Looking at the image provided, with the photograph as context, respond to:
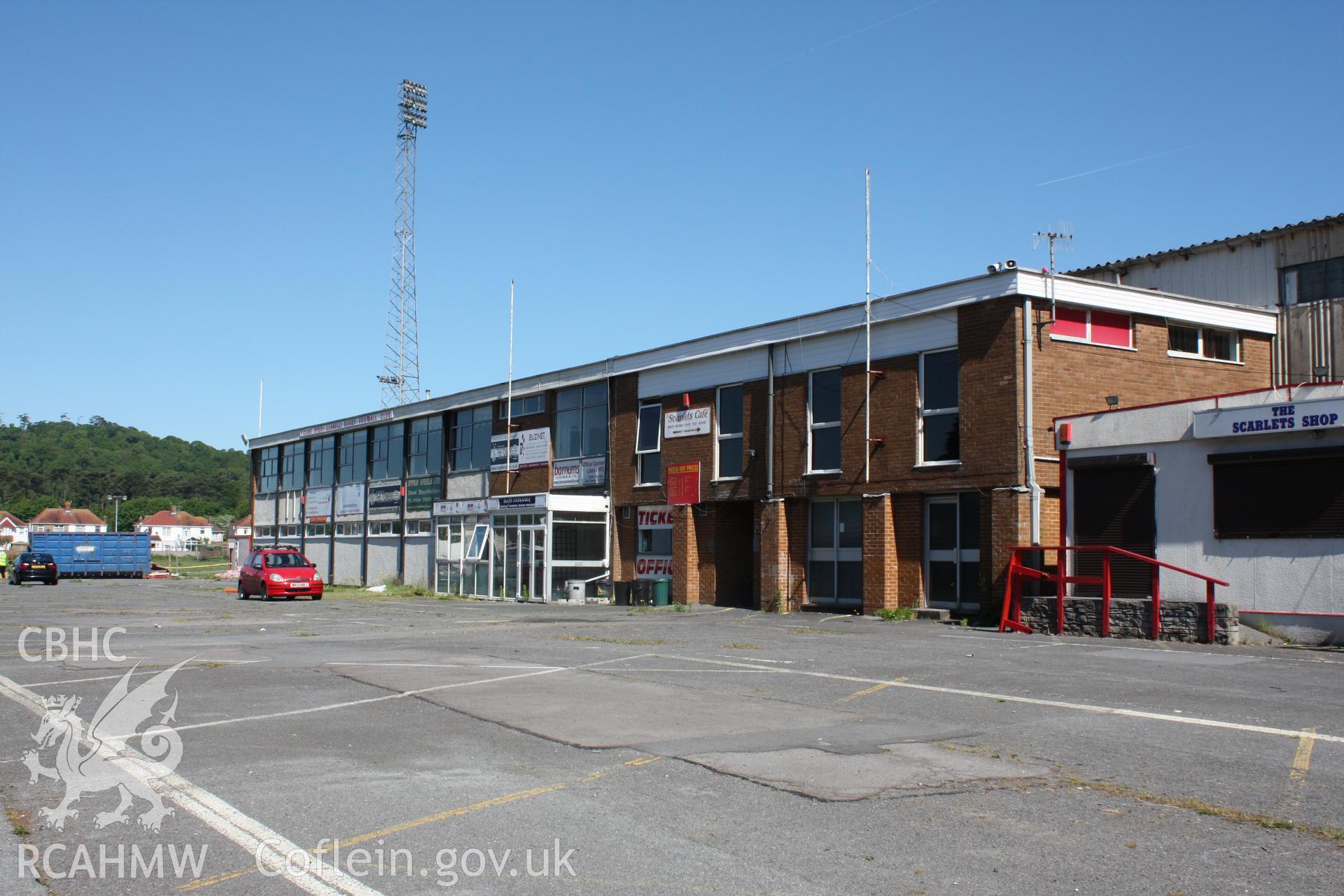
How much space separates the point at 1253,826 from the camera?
6.42m

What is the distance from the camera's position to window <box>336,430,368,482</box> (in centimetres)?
5141

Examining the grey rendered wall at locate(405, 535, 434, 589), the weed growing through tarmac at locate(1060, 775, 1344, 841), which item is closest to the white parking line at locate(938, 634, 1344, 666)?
the weed growing through tarmac at locate(1060, 775, 1344, 841)

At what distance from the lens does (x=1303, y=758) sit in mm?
8312

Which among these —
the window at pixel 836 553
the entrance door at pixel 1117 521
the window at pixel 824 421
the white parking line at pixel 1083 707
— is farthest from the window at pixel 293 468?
the white parking line at pixel 1083 707

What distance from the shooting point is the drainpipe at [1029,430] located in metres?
22.8

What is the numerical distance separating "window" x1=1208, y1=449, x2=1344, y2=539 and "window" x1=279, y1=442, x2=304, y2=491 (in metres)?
47.9

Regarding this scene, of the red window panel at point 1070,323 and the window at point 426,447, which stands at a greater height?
the red window panel at point 1070,323

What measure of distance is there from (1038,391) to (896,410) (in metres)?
3.64

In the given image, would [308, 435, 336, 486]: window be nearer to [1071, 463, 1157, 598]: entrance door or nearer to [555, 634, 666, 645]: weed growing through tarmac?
[555, 634, 666, 645]: weed growing through tarmac

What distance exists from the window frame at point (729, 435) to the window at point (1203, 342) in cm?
1052

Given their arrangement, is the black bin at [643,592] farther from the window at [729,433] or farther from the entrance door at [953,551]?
the entrance door at [953,551]

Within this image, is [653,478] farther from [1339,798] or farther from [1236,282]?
[1339,798]

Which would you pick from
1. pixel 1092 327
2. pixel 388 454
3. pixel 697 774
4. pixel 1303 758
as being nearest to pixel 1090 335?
pixel 1092 327
